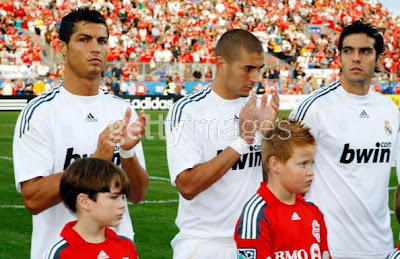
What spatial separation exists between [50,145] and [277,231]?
1551 millimetres

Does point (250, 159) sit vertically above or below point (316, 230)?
above

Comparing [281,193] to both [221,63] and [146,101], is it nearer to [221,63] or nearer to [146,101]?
[221,63]

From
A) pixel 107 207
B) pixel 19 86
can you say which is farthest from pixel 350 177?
pixel 19 86

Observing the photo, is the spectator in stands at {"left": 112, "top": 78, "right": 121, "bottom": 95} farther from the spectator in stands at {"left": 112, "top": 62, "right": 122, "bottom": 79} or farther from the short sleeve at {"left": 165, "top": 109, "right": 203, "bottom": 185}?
the short sleeve at {"left": 165, "top": 109, "right": 203, "bottom": 185}

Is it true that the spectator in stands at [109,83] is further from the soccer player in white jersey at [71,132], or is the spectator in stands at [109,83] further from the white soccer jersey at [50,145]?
the white soccer jersey at [50,145]

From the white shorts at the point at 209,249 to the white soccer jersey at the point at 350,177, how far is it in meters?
0.78

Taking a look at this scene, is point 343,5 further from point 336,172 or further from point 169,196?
point 336,172

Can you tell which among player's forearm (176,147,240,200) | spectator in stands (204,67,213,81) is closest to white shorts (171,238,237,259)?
player's forearm (176,147,240,200)

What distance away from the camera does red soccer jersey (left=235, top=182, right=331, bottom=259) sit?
403cm

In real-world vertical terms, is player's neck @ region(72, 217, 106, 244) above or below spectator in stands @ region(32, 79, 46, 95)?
above

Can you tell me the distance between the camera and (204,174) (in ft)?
15.7

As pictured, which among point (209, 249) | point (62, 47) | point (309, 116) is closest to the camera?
point (62, 47)

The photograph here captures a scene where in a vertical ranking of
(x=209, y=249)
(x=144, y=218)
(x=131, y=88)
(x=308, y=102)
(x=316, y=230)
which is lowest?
(x=131, y=88)

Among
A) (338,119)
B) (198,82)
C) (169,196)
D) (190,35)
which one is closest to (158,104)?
(198,82)
